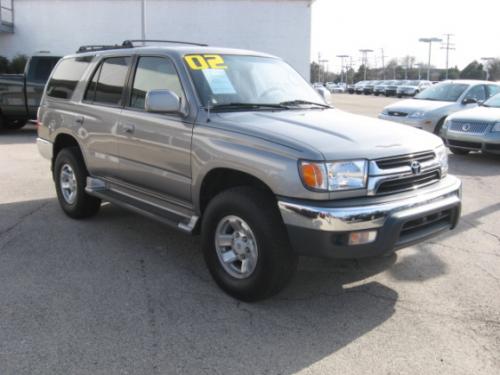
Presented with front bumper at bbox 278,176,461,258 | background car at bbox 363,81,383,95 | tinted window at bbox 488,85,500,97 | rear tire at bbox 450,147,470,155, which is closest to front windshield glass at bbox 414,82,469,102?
tinted window at bbox 488,85,500,97

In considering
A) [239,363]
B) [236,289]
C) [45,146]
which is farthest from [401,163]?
[45,146]

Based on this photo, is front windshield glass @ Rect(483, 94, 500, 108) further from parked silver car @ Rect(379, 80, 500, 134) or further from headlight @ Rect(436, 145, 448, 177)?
headlight @ Rect(436, 145, 448, 177)

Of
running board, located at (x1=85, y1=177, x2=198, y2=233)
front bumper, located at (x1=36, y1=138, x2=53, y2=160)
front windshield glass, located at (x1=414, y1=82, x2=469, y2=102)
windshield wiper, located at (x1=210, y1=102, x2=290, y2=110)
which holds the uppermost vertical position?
front windshield glass, located at (x1=414, y1=82, x2=469, y2=102)

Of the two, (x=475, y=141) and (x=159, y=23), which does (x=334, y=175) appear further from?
(x=159, y=23)

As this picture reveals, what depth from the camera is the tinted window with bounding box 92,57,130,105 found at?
201 inches

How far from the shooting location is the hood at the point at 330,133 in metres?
3.53

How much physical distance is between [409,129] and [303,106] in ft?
3.23

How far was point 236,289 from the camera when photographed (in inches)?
152

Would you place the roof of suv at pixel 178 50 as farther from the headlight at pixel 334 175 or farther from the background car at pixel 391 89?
the background car at pixel 391 89

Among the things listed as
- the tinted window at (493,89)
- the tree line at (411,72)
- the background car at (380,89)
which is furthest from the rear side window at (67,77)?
the tree line at (411,72)

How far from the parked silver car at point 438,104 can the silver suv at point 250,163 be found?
763 cm

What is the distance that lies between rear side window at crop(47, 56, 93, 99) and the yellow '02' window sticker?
1.72 metres

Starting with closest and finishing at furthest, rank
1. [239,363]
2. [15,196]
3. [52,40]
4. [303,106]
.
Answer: [239,363]
[303,106]
[15,196]
[52,40]

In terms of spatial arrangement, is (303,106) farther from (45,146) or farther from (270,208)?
(45,146)
